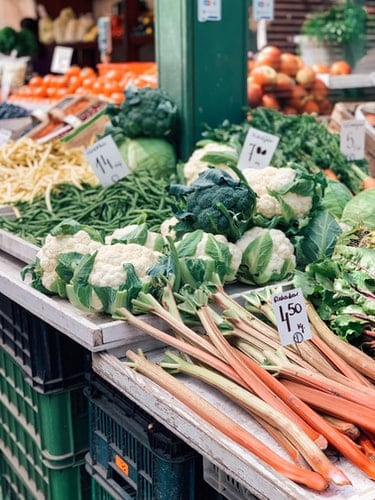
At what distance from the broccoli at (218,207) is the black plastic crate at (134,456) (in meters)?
0.59

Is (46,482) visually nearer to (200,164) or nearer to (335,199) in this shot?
(200,164)

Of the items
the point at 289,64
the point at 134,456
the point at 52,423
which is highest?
the point at 289,64

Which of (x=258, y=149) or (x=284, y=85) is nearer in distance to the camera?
(x=258, y=149)

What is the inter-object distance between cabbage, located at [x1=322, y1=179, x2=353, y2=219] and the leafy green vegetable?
0.37 meters

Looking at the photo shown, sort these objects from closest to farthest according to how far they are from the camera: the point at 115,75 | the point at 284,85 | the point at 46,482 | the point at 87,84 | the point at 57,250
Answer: the point at 57,250 < the point at 46,482 < the point at 284,85 < the point at 115,75 < the point at 87,84

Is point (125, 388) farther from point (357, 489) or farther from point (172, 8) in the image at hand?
point (172, 8)

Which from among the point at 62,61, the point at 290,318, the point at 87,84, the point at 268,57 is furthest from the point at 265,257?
the point at 62,61

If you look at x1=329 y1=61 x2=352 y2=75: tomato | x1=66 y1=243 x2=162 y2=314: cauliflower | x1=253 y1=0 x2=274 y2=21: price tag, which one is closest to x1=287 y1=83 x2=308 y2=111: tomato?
x1=329 y1=61 x2=352 y2=75: tomato

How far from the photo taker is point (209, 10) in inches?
124

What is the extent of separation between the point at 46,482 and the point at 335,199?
1.55 m

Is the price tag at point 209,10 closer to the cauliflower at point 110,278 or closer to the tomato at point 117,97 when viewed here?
the cauliflower at point 110,278

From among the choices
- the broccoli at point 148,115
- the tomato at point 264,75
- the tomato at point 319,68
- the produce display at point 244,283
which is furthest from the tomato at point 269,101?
the produce display at point 244,283

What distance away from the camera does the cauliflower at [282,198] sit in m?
2.18

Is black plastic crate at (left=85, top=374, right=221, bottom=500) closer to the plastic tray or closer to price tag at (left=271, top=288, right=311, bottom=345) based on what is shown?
the plastic tray
